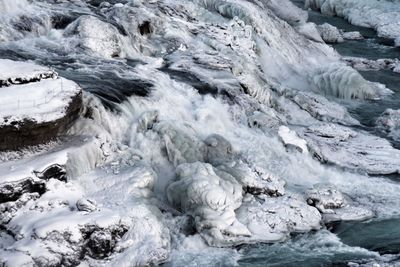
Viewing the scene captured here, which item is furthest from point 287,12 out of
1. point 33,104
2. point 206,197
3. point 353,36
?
point 33,104

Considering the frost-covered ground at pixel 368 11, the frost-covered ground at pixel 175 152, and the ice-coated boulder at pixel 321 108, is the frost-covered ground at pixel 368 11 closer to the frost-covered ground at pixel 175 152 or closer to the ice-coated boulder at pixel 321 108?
the frost-covered ground at pixel 175 152

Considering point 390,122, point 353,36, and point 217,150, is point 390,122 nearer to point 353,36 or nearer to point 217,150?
point 217,150

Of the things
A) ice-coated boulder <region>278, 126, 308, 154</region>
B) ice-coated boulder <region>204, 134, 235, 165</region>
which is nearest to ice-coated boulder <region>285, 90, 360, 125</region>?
ice-coated boulder <region>278, 126, 308, 154</region>

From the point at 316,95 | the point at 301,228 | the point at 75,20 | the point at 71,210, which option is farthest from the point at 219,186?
the point at 316,95

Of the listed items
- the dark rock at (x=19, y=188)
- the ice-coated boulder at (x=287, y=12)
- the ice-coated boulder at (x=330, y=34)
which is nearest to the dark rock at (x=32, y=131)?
the dark rock at (x=19, y=188)

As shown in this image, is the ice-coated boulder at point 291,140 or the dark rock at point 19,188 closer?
the dark rock at point 19,188

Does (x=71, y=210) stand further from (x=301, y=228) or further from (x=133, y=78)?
(x=133, y=78)

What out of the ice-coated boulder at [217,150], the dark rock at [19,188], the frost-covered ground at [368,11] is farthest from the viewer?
the frost-covered ground at [368,11]
